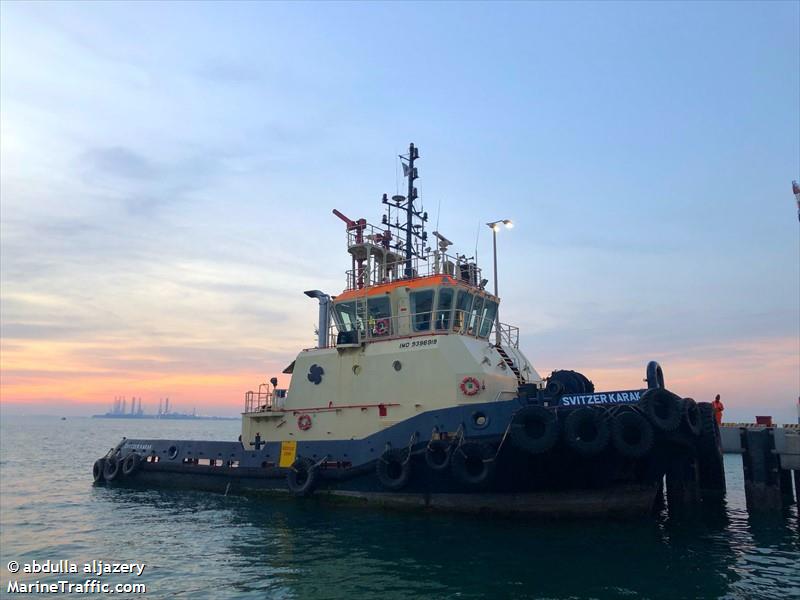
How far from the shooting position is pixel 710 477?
16656 millimetres

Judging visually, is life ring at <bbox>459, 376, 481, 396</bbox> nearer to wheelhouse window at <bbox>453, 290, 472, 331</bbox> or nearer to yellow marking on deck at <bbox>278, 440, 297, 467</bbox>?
wheelhouse window at <bbox>453, 290, 472, 331</bbox>

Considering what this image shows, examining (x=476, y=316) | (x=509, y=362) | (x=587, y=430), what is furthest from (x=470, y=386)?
(x=587, y=430)

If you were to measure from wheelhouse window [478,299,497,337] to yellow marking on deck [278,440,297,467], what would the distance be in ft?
18.0

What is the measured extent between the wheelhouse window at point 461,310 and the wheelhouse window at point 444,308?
19cm

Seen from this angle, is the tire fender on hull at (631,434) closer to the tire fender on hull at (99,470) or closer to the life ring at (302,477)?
the life ring at (302,477)

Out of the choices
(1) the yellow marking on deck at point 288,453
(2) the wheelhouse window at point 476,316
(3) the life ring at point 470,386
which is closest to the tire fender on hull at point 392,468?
(3) the life ring at point 470,386

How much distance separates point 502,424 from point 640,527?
3329 mm

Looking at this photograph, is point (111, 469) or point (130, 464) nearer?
point (130, 464)

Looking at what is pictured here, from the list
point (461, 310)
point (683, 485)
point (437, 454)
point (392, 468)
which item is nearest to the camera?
point (437, 454)

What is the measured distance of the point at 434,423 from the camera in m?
12.1

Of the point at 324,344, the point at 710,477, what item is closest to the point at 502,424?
the point at 324,344

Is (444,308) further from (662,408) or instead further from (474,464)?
(662,408)

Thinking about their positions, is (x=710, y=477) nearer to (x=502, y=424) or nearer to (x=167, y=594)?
(x=502, y=424)

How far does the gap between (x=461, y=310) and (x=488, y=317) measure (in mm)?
1518
